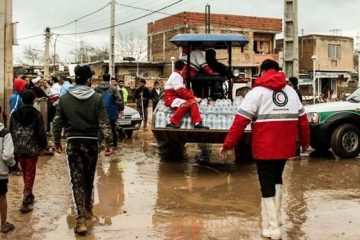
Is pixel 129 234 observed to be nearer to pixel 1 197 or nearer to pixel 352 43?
pixel 1 197

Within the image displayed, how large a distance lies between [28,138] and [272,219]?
353cm

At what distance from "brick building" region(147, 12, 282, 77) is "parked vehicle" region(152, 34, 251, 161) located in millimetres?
36136

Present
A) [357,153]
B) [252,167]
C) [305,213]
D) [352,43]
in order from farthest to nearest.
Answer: [352,43] → [357,153] → [252,167] → [305,213]

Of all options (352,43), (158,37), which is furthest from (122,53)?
(352,43)

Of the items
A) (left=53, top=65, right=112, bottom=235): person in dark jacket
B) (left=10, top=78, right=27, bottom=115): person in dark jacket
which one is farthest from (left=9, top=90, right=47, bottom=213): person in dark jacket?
(left=10, top=78, right=27, bottom=115): person in dark jacket

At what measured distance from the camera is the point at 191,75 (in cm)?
1141

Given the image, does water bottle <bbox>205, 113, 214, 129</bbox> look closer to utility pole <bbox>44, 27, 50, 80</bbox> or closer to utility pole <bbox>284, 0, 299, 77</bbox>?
utility pole <bbox>284, 0, 299, 77</bbox>

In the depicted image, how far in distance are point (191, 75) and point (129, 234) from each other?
5587 millimetres

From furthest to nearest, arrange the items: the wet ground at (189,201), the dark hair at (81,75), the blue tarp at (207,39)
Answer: the blue tarp at (207,39) < the dark hair at (81,75) < the wet ground at (189,201)

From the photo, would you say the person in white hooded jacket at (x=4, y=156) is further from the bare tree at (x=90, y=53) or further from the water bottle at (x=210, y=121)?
the bare tree at (x=90, y=53)

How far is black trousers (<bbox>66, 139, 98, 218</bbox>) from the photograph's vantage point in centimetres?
658

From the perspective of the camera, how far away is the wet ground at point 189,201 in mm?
6488

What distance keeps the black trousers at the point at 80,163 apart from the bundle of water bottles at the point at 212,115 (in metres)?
3.74

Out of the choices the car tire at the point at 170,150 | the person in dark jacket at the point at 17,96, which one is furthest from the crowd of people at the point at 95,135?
the car tire at the point at 170,150
